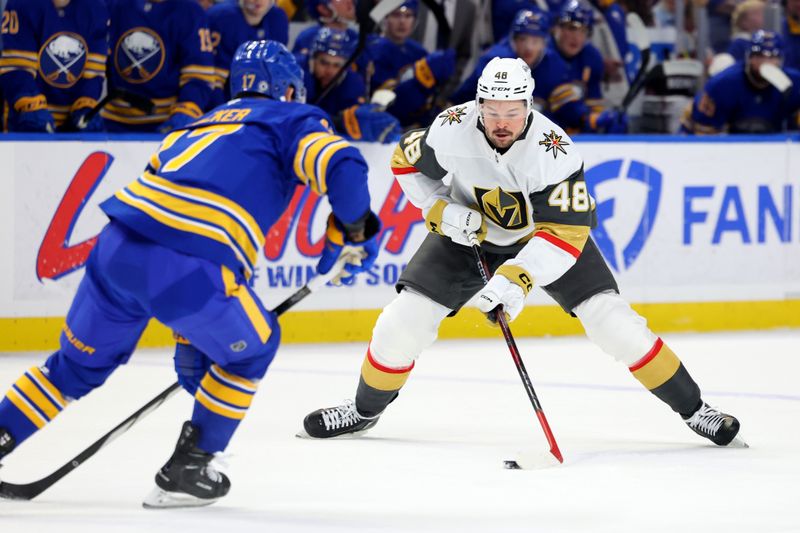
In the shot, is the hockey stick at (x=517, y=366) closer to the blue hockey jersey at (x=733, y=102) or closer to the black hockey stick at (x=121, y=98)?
the black hockey stick at (x=121, y=98)

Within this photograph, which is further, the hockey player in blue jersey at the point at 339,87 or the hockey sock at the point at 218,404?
the hockey player in blue jersey at the point at 339,87

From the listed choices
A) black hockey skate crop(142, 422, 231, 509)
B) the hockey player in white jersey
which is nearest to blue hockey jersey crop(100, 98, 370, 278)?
black hockey skate crop(142, 422, 231, 509)

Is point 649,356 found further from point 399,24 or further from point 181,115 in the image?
point 399,24

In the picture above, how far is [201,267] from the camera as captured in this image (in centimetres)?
324

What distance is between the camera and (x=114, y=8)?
6613 mm

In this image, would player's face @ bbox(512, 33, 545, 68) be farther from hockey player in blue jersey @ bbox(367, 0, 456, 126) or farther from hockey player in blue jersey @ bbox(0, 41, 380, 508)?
hockey player in blue jersey @ bbox(0, 41, 380, 508)

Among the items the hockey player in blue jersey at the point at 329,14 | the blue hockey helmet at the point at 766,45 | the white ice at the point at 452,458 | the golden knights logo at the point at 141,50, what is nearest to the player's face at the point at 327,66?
the hockey player in blue jersey at the point at 329,14

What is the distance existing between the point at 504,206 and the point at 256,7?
2.89 meters

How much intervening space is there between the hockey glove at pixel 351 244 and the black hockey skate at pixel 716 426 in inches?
48.8

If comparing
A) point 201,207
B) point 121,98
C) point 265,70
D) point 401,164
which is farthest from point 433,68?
point 201,207

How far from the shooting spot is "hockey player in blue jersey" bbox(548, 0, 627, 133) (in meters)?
7.51

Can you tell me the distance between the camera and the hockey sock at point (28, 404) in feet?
Result: 10.9

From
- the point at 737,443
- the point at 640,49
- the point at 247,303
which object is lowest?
the point at 737,443

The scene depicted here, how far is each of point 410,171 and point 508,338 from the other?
604 mm
